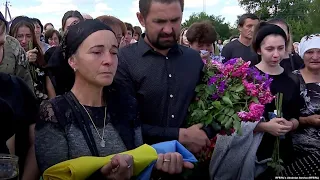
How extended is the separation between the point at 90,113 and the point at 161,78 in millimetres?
812

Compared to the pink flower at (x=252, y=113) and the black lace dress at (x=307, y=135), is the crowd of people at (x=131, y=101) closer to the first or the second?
the black lace dress at (x=307, y=135)

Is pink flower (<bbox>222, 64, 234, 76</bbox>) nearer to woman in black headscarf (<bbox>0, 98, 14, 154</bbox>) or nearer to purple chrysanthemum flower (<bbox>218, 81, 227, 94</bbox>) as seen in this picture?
purple chrysanthemum flower (<bbox>218, 81, 227, 94</bbox>)

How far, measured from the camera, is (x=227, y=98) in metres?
3.17

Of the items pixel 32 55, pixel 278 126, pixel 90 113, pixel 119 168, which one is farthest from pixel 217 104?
pixel 32 55

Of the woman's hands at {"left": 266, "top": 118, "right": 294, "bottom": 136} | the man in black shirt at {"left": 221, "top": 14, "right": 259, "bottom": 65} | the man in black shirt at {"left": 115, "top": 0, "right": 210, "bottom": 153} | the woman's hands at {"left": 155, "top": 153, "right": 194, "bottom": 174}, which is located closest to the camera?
the woman's hands at {"left": 155, "top": 153, "right": 194, "bottom": 174}

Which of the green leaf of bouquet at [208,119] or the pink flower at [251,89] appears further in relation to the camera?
the pink flower at [251,89]

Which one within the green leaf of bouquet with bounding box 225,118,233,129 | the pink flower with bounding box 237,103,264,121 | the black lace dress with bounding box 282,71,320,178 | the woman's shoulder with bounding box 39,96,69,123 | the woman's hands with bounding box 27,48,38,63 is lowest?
the black lace dress with bounding box 282,71,320,178

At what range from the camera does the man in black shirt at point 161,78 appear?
3.07 m

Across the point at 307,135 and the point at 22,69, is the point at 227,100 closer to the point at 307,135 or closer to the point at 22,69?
the point at 307,135

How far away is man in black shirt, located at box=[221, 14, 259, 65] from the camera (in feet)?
22.5

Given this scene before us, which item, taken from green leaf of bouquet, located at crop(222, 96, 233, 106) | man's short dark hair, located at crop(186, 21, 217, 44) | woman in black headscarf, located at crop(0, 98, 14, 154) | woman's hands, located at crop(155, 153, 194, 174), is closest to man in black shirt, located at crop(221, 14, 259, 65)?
man's short dark hair, located at crop(186, 21, 217, 44)

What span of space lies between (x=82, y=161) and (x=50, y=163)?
10.9 inches

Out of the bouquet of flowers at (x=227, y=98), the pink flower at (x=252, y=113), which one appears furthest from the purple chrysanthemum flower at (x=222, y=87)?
the pink flower at (x=252, y=113)

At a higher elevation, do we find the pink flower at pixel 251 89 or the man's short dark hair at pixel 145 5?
the man's short dark hair at pixel 145 5
